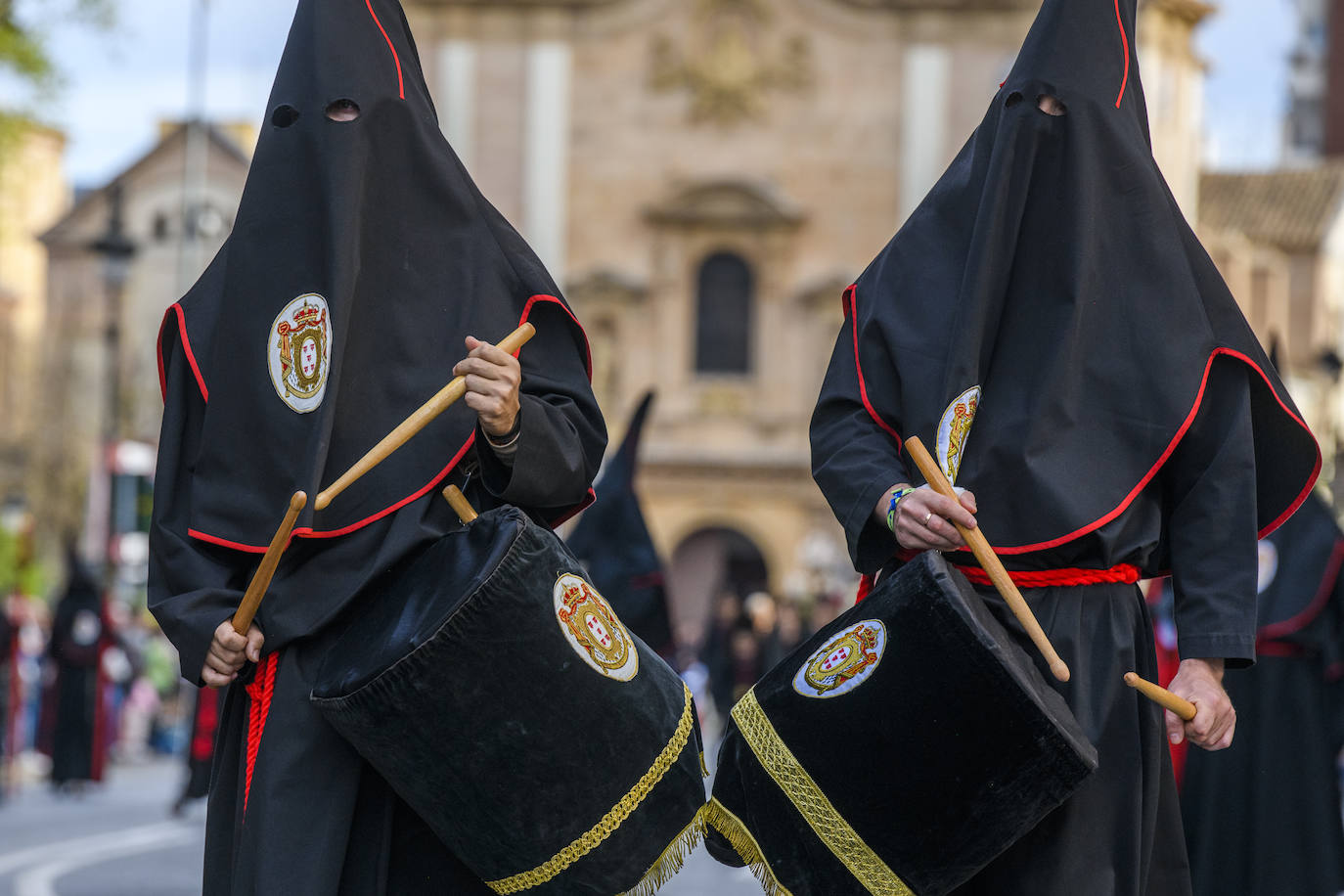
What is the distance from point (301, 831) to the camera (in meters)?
3.96

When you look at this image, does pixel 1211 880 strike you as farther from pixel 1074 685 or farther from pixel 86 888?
pixel 86 888

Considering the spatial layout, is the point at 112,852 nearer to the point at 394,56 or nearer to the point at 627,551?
the point at 627,551

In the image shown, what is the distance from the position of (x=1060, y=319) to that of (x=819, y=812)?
1.08 metres

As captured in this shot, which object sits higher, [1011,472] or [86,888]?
[1011,472]

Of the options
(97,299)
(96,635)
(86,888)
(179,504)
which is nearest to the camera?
(179,504)

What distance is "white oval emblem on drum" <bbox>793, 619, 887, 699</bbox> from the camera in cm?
380

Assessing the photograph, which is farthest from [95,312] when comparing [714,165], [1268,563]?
[1268,563]

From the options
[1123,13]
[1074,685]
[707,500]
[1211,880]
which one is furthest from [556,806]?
[707,500]

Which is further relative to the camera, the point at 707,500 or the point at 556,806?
the point at 707,500

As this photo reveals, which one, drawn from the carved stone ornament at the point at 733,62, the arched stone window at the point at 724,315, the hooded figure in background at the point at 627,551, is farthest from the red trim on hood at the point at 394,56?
the arched stone window at the point at 724,315

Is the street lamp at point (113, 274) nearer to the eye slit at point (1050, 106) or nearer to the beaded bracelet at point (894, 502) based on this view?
the eye slit at point (1050, 106)

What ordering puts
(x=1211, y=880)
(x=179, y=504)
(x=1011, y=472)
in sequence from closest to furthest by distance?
(x=1011, y=472), (x=179, y=504), (x=1211, y=880)

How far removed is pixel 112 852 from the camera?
12.2m

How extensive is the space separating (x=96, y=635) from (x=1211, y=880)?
12.3 metres
